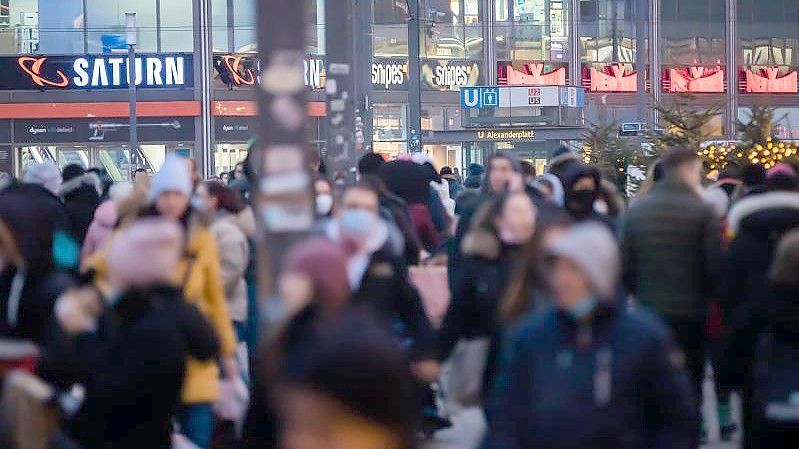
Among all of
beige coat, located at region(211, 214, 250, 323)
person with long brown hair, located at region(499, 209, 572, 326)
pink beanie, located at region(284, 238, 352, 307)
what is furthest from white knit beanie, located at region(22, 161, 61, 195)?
pink beanie, located at region(284, 238, 352, 307)

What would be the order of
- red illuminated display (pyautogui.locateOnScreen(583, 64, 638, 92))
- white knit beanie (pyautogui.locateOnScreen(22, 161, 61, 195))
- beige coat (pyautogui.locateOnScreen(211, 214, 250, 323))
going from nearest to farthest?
beige coat (pyautogui.locateOnScreen(211, 214, 250, 323)) < white knit beanie (pyautogui.locateOnScreen(22, 161, 61, 195)) < red illuminated display (pyautogui.locateOnScreen(583, 64, 638, 92))

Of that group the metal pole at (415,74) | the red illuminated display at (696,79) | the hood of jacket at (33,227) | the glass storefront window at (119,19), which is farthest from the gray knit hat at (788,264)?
the red illuminated display at (696,79)

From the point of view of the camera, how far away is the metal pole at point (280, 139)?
237 inches

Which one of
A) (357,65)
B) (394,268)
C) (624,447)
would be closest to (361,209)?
(394,268)

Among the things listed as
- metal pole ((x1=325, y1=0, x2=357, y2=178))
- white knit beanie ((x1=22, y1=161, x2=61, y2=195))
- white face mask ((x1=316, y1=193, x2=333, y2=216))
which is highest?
metal pole ((x1=325, y1=0, x2=357, y2=178))

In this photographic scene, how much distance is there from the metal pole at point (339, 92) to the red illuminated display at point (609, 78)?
4662 cm

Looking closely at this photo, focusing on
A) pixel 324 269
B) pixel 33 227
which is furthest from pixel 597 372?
pixel 33 227

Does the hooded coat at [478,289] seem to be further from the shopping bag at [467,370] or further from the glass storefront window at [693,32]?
the glass storefront window at [693,32]

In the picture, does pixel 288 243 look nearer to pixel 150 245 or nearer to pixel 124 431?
pixel 150 245

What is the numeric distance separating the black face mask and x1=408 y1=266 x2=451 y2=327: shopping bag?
1.58m

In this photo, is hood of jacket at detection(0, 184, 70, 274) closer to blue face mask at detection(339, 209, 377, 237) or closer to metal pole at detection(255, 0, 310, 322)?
blue face mask at detection(339, 209, 377, 237)

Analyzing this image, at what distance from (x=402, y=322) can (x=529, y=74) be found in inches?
2018

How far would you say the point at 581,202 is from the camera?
9.88 meters

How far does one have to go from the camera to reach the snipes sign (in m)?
49.1
